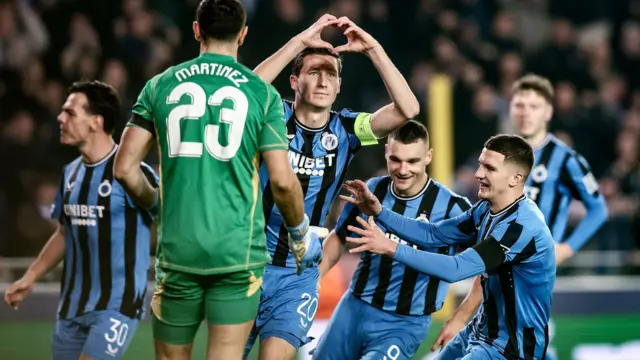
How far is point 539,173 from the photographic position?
7.21 m

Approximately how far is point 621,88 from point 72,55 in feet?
21.8

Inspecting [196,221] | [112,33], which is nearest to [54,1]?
[112,33]

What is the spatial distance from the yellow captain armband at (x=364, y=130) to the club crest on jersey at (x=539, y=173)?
1.87 metres

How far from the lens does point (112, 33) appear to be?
11133 mm

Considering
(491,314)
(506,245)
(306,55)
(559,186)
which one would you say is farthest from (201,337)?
(506,245)

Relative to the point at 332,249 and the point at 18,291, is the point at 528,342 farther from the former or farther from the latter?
the point at 18,291

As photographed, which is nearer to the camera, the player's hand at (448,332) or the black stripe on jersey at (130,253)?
the player's hand at (448,332)

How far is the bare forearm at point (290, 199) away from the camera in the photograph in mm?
4438

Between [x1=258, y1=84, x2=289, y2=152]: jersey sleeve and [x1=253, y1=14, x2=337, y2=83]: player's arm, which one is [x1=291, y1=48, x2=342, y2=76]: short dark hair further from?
[x1=258, y1=84, x2=289, y2=152]: jersey sleeve

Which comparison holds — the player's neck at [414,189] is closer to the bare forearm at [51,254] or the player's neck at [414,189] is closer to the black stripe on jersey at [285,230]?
the black stripe on jersey at [285,230]

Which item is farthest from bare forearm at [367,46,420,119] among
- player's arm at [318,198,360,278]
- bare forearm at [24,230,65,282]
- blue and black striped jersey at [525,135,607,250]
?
bare forearm at [24,230,65,282]

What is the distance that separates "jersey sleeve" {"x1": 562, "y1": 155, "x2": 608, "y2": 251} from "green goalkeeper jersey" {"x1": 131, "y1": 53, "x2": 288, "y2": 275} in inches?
132

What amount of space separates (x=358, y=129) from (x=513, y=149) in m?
0.90

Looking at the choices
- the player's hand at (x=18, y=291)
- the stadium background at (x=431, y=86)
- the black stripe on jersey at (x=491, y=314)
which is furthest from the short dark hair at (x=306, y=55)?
the stadium background at (x=431, y=86)
